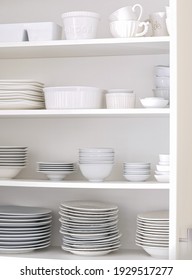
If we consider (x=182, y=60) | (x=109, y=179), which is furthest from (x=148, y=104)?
(x=109, y=179)

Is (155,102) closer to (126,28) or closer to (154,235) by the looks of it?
(126,28)

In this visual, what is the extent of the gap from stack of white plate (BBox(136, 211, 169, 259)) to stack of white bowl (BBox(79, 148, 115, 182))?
22 cm

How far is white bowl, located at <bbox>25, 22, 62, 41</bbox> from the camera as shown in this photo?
2166 mm

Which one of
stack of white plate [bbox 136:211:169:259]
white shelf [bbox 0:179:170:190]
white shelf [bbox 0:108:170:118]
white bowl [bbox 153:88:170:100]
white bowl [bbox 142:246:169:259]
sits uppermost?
white bowl [bbox 153:88:170:100]

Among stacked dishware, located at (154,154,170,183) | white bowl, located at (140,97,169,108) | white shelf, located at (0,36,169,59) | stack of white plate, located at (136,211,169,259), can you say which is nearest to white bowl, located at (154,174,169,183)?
stacked dishware, located at (154,154,170,183)

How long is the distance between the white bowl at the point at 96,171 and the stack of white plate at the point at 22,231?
0.27 meters

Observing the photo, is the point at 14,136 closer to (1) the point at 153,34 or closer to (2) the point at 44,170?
(2) the point at 44,170

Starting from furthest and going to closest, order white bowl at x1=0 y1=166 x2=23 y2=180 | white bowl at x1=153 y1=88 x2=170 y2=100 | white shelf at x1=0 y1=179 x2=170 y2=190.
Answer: white bowl at x1=0 y1=166 x2=23 y2=180
white bowl at x1=153 y1=88 x2=170 y2=100
white shelf at x1=0 y1=179 x2=170 y2=190

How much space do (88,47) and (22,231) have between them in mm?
735

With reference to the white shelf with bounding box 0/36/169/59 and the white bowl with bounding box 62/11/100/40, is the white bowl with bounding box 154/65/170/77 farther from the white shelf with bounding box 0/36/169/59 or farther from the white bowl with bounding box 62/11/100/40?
the white bowl with bounding box 62/11/100/40

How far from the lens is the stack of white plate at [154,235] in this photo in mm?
2084

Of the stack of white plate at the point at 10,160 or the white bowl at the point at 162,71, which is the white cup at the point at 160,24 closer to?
the white bowl at the point at 162,71

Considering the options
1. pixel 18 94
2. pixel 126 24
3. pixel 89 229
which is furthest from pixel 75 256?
pixel 126 24

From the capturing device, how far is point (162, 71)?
217cm
